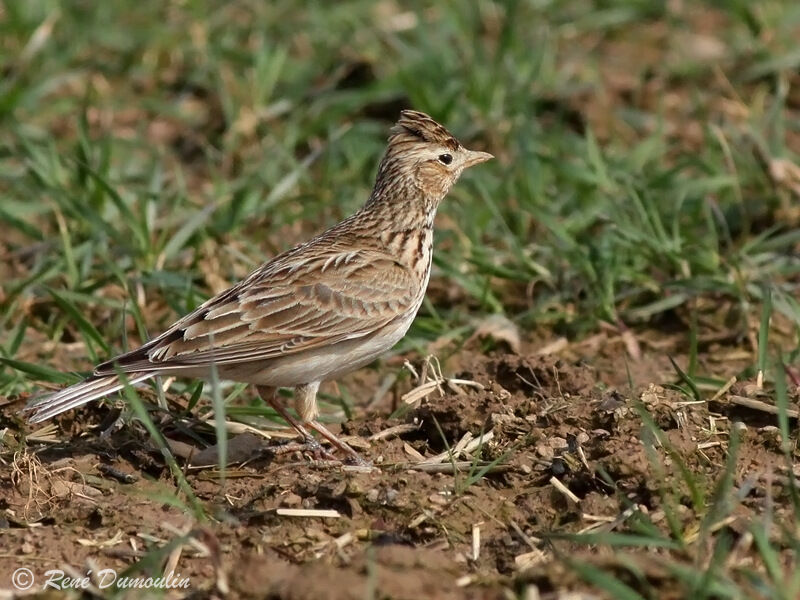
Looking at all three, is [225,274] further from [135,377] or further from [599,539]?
[599,539]

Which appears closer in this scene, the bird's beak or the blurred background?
the bird's beak

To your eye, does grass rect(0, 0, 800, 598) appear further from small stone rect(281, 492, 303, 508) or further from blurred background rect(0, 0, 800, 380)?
small stone rect(281, 492, 303, 508)

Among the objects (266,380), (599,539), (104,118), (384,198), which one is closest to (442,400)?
(266,380)

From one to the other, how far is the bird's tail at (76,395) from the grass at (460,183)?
435mm

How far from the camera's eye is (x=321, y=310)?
19.8 ft

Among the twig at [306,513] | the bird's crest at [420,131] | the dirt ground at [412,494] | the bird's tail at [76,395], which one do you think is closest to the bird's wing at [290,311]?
the bird's tail at [76,395]

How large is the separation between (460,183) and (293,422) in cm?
307

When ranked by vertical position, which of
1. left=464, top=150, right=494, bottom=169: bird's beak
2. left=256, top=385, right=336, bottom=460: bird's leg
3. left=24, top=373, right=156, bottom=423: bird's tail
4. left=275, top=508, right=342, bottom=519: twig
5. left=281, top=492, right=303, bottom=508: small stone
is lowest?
left=256, top=385, right=336, bottom=460: bird's leg

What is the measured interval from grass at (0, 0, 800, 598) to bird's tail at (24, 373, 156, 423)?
0.44m

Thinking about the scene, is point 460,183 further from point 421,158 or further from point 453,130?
point 421,158

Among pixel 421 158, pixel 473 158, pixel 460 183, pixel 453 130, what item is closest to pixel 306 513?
pixel 421 158

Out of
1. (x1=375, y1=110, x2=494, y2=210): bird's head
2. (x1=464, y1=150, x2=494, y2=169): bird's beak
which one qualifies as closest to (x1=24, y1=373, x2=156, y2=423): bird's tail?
(x1=375, y1=110, x2=494, y2=210): bird's head

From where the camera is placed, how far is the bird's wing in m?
5.68

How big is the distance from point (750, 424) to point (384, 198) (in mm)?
2119
